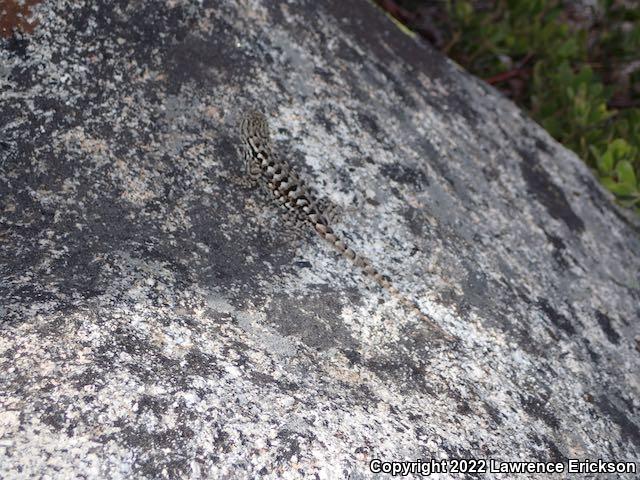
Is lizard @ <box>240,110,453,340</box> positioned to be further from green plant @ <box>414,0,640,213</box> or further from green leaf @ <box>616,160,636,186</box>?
green plant @ <box>414,0,640,213</box>

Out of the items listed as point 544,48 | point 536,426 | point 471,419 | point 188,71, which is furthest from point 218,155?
point 544,48

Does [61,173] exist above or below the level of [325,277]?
below

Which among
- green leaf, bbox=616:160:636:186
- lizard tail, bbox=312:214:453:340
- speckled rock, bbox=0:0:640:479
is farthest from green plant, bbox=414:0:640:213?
lizard tail, bbox=312:214:453:340

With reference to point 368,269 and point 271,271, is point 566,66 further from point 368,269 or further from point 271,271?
point 271,271

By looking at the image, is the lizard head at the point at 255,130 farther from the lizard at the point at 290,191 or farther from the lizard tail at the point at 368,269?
the lizard tail at the point at 368,269

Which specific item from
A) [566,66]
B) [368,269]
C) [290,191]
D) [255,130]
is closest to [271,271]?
[368,269]

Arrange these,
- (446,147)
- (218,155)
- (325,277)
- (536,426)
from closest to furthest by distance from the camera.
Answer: (536,426)
(325,277)
(218,155)
(446,147)

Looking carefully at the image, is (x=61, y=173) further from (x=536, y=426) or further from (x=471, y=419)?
(x=536, y=426)
